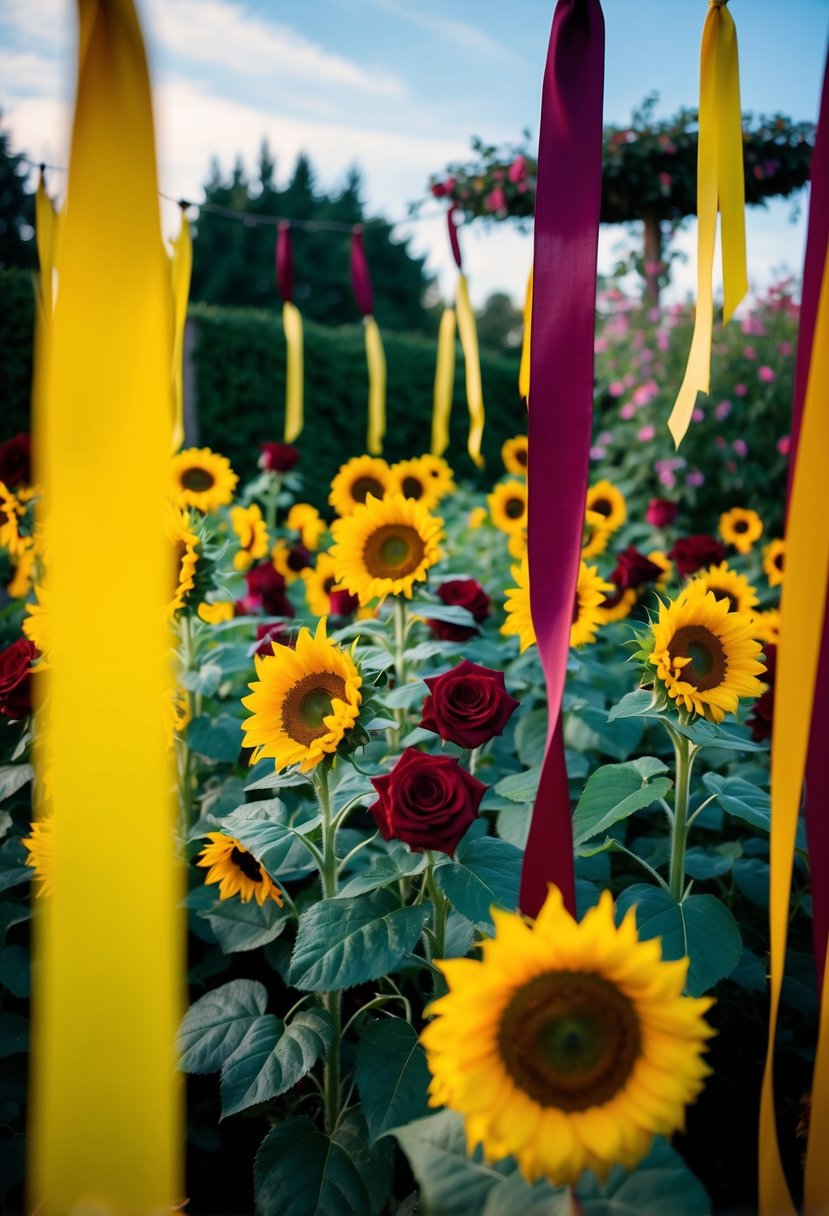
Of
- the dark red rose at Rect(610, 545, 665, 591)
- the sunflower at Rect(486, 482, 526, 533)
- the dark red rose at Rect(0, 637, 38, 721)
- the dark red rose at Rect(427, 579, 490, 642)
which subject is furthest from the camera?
the sunflower at Rect(486, 482, 526, 533)

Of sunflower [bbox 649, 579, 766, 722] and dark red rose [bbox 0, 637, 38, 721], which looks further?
dark red rose [bbox 0, 637, 38, 721]

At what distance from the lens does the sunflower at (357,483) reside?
208 cm

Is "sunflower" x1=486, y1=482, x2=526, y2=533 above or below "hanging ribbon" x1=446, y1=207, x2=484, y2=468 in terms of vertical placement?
below

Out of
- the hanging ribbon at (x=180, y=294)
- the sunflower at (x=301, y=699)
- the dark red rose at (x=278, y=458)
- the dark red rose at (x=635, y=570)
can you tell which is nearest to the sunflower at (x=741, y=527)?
the dark red rose at (x=635, y=570)

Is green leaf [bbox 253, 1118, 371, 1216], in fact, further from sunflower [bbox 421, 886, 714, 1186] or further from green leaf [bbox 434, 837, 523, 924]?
sunflower [bbox 421, 886, 714, 1186]

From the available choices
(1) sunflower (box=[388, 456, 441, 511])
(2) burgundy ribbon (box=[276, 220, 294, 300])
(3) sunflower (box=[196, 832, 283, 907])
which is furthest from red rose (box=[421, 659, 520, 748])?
(2) burgundy ribbon (box=[276, 220, 294, 300])

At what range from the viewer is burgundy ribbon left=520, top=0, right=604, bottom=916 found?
755mm

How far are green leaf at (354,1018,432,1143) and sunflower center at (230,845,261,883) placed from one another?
0.85 ft

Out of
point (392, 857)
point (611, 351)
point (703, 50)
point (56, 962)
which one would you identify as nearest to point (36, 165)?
point (703, 50)

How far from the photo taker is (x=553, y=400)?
780 millimetres

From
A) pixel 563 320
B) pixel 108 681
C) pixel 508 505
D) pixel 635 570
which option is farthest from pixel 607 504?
pixel 108 681

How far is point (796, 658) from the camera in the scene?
657 mm

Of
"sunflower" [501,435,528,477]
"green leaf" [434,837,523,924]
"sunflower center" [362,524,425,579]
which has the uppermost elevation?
"sunflower" [501,435,528,477]

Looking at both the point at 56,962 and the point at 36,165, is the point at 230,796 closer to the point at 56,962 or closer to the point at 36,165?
the point at 56,962
